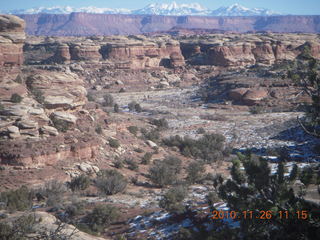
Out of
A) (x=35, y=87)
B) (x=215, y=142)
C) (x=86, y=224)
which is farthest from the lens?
(x=215, y=142)

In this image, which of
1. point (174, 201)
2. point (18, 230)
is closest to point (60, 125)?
point (174, 201)

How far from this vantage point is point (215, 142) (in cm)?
1634

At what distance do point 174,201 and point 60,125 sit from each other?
655 centimetres

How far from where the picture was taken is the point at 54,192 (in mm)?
9305

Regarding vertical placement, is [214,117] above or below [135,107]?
above

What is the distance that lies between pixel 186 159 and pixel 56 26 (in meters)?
159

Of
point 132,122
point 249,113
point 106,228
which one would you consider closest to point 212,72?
point 249,113

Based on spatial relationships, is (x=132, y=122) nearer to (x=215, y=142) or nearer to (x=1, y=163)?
(x=215, y=142)

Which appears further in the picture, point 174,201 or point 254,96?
point 254,96

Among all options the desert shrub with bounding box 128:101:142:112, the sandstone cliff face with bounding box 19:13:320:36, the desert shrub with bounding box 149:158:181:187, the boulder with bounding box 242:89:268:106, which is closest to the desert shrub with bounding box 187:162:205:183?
the desert shrub with bounding box 149:158:181:187

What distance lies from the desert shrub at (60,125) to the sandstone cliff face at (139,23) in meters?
140

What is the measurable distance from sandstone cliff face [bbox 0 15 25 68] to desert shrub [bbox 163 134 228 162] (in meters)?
8.79

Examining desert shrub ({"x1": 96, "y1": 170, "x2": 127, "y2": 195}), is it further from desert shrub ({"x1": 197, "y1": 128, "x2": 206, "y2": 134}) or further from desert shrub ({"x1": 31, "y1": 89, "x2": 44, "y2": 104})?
desert shrub ({"x1": 197, "y1": 128, "x2": 206, "y2": 134})

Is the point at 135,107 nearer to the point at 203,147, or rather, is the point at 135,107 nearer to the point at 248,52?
the point at 203,147
